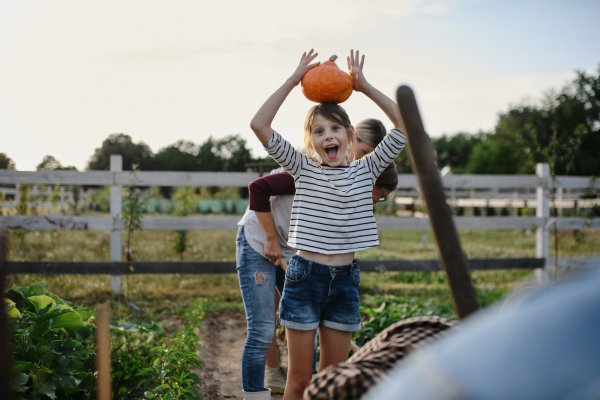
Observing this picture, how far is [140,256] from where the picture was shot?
25.7 feet

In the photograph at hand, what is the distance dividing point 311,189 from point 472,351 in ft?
4.84

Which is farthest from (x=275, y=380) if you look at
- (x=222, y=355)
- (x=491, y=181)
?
(x=491, y=181)

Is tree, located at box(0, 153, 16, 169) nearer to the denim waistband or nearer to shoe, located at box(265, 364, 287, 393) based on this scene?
shoe, located at box(265, 364, 287, 393)

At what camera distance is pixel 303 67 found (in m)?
2.10

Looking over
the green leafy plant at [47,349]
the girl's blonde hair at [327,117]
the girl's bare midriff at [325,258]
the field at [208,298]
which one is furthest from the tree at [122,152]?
the girl's bare midriff at [325,258]

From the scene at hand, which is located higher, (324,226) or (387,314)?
(324,226)

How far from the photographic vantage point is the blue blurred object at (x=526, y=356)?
55 cm

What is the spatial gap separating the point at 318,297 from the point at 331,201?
43cm

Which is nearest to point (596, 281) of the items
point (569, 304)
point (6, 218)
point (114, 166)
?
point (569, 304)

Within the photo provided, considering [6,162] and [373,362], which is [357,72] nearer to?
[373,362]

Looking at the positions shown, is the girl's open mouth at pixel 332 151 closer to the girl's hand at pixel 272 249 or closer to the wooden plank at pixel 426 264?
the girl's hand at pixel 272 249

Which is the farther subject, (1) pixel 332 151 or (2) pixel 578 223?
(2) pixel 578 223

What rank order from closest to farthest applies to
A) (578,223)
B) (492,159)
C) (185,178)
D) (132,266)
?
(132,266), (185,178), (578,223), (492,159)

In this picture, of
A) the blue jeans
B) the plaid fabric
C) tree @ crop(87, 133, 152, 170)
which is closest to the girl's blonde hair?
the blue jeans
